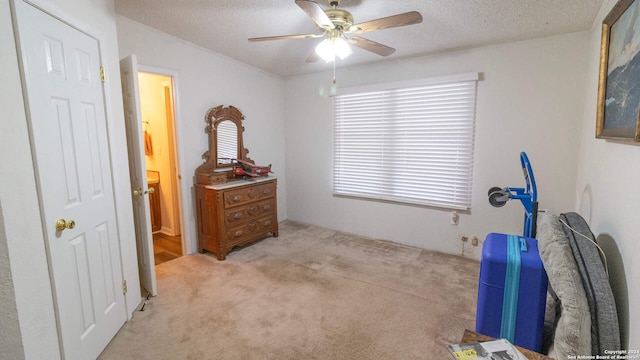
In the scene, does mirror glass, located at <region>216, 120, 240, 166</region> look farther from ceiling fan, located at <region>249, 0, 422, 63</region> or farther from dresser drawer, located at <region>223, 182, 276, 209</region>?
ceiling fan, located at <region>249, 0, 422, 63</region>

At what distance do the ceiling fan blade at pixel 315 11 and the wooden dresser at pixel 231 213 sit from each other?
211cm

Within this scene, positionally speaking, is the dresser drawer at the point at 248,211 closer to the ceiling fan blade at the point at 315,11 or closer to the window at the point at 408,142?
the window at the point at 408,142

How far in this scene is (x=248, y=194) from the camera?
3.55 metres

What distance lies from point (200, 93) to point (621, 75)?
3.58 m

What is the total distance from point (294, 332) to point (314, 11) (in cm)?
218

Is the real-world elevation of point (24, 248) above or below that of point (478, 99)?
below

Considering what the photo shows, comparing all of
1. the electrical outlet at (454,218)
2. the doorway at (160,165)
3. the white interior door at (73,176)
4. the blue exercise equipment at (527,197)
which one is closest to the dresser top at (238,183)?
the doorway at (160,165)

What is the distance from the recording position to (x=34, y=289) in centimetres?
134

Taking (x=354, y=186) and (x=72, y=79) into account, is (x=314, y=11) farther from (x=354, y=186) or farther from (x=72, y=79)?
(x=354, y=186)

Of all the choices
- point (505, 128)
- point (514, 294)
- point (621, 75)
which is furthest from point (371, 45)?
point (514, 294)

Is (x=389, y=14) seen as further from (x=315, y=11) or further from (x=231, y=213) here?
(x=231, y=213)

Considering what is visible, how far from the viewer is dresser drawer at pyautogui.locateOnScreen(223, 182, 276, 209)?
10.9ft

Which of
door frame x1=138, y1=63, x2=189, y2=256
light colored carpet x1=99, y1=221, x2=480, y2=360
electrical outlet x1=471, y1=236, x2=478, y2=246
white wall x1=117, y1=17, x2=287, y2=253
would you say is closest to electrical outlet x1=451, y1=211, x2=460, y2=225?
electrical outlet x1=471, y1=236, x2=478, y2=246

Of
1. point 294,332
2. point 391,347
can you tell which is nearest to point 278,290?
point 294,332
